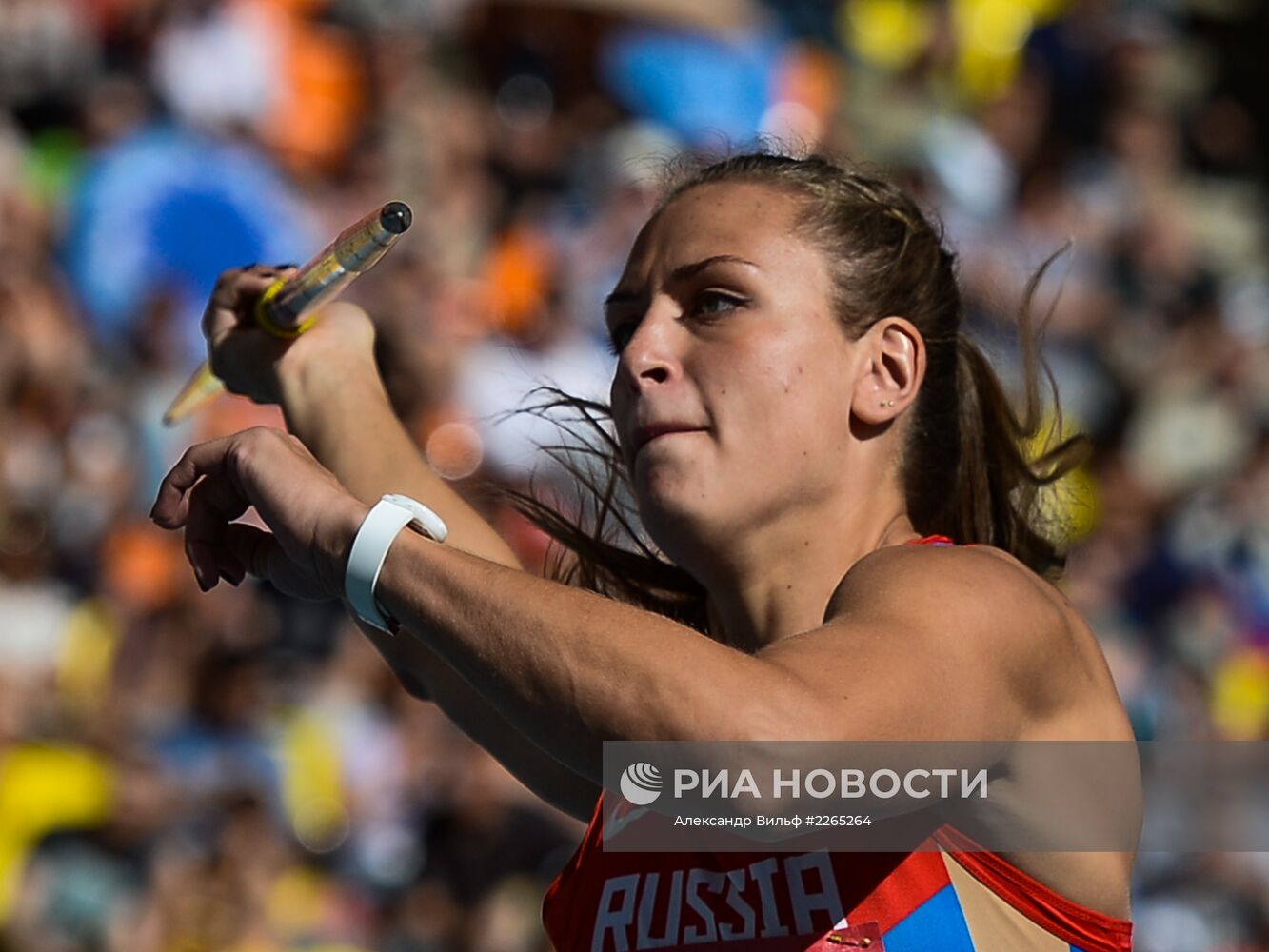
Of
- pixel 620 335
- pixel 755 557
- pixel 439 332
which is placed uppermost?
pixel 439 332

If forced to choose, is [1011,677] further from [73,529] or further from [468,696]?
[73,529]

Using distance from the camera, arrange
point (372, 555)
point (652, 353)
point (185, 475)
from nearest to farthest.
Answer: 1. point (372, 555)
2. point (185, 475)
3. point (652, 353)

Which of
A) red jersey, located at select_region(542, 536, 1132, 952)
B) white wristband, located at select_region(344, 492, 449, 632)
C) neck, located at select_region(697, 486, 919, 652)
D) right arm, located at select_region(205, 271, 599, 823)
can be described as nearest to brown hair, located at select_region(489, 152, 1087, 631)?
neck, located at select_region(697, 486, 919, 652)

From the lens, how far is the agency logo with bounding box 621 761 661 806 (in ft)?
5.99

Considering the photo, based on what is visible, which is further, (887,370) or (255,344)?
(255,344)

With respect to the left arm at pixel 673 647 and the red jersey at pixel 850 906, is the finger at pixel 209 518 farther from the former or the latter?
the red jersey at pixel 850 906

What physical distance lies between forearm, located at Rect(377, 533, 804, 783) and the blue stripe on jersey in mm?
421

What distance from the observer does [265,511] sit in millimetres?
1908

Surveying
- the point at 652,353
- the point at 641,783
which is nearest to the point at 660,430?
the point at 652,353

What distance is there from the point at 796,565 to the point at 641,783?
1.52ft

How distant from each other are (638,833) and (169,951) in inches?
118

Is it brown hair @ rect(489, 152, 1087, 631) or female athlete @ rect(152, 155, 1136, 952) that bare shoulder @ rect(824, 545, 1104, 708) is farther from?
brown hair @ rect(489, 152, 1087, 631)

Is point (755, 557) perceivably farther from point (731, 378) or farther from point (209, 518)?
point (209, 518)

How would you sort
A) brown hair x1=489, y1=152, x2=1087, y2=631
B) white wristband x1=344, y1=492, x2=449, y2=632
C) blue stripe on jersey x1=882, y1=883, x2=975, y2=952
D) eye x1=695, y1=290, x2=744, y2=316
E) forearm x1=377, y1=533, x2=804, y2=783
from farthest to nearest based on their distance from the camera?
brown hair x1=489, y1=152, x2=1087, y2=631, eye x1=695, y1=290, x2=744, y2=316, blue stripe on jersey x1=882, y1=883, x2=975, y2=952, white wristband x1=344, y1=492, x2=449, y2=632, forearm x1=377, y1=533, x2=804, y2=783
